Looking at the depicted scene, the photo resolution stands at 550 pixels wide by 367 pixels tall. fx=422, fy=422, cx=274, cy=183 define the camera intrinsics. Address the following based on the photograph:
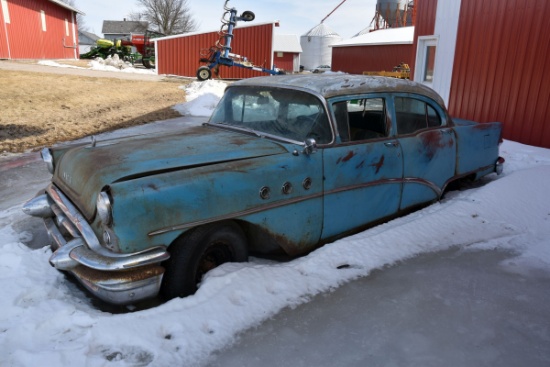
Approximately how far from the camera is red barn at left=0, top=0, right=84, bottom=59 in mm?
22391

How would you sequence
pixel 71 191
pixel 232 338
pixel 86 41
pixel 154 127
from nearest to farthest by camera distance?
pixel 232 338 → pixel 71 191 → pixel 154 127 → pixel 86 41

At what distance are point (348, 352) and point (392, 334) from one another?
1.12 feet

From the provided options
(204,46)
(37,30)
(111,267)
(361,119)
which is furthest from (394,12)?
(111,267)

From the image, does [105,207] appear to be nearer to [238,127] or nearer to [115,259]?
[115,259]

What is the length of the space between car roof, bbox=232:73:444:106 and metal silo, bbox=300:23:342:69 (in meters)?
55.1

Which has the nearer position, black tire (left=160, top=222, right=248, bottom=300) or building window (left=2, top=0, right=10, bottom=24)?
black tire (left=160, top=222, right=248, bottom=300)

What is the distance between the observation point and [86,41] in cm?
7206

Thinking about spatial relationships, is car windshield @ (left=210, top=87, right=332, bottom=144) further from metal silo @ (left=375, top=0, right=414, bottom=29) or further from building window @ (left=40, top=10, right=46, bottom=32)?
metal silo @ (left=375, top=0, right=414, bottom=29)

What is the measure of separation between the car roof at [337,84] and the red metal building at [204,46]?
65.7ft

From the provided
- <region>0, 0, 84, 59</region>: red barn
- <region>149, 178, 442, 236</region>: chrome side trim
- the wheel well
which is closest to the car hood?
<region>149, 178, 442, 236</region>: chrome side trim

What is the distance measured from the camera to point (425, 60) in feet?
35.3

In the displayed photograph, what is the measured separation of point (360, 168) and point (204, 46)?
21.7 m

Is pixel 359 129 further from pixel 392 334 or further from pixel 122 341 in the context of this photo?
pixel 122 341

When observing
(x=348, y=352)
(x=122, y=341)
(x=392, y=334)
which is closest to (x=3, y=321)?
(x=122, y=341)
